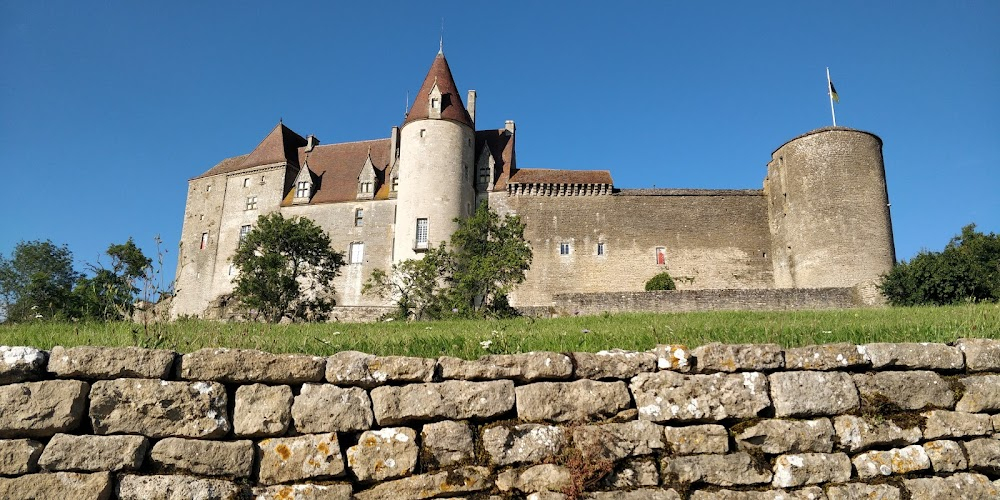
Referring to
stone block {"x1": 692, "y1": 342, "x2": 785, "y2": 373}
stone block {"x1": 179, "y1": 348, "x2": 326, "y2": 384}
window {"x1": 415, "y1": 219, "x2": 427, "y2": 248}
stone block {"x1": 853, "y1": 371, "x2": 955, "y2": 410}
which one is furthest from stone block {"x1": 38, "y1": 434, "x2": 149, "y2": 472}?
window {"x1": 415, "y1": 219, "x2": 427, "y2": 248}

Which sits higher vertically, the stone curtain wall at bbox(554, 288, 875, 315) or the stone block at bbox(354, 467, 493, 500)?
the stone curtain wall at bbox(554, 288, 875, 315)

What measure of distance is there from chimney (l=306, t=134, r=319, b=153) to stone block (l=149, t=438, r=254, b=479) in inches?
1883

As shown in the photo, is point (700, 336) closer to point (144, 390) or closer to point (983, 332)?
point (983, 332)

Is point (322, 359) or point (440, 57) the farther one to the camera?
point (440, 57)

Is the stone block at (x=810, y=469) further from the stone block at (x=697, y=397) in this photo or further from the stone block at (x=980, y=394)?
the stone block at (x=980, y=394)

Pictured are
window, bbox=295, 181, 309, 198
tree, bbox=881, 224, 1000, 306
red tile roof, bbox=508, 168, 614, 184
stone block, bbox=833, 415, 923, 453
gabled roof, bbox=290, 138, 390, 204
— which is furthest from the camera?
window, bbox=295, 181, 309, 198

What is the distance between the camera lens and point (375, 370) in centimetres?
571

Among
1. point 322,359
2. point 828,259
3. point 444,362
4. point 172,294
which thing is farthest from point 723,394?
point 828,259

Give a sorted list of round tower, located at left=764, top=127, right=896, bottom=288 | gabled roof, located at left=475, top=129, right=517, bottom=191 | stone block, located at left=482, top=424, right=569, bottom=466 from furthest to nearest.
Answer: gabled roof, located at left=475, top=129, right=517, bottom=191 → round tower, located at left=764, top=127, right=896, bottom=288 → stone block, located at left=482, top=424, right=569, bottom=466

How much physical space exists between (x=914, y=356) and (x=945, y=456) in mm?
940

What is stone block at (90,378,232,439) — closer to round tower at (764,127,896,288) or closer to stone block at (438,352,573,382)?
stone block at (438,352,573,382)

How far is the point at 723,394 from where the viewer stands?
5910mm

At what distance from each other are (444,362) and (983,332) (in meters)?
6.17

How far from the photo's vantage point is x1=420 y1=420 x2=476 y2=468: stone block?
5.49 metres
